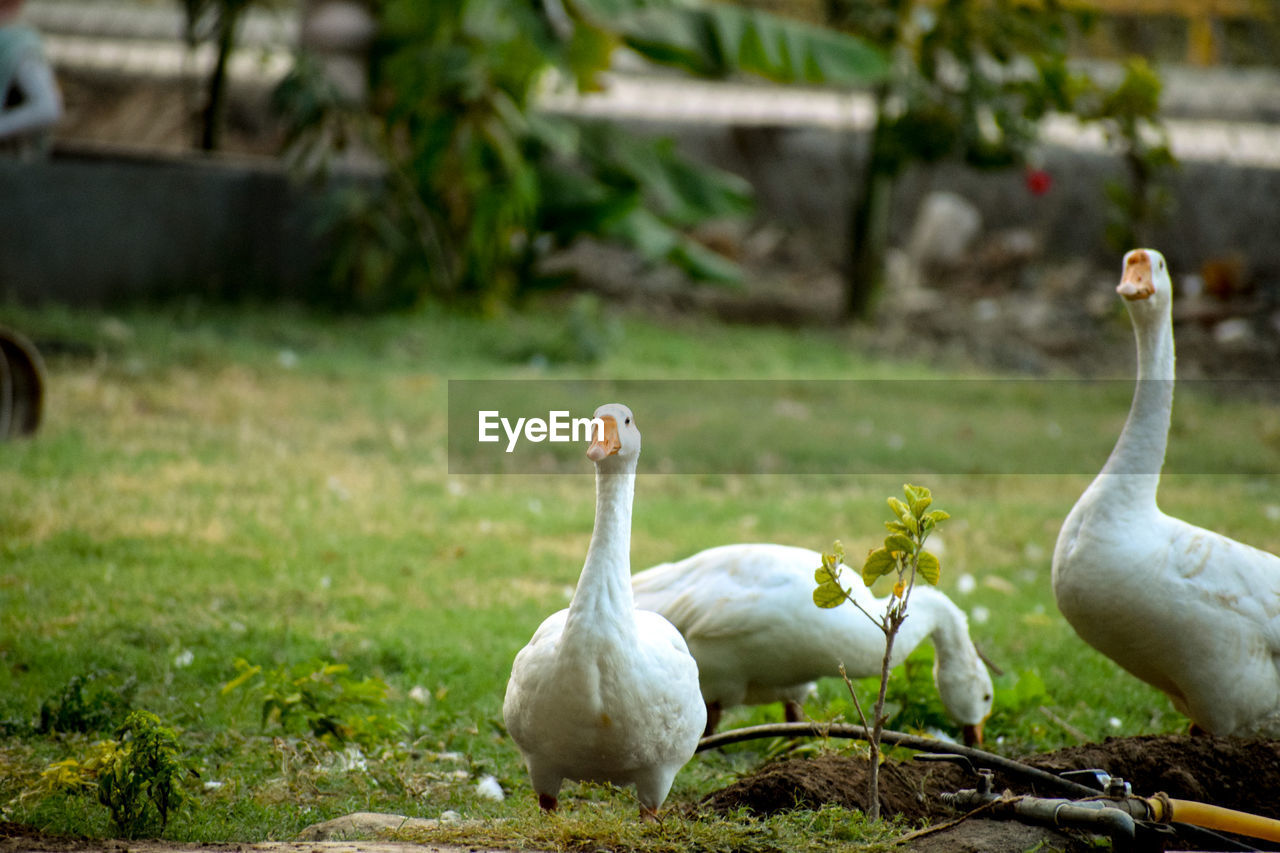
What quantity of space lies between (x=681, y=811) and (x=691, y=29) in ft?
28.6

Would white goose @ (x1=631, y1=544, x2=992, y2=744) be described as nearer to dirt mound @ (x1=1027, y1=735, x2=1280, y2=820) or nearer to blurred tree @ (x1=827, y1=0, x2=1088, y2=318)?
dirt mound @ (x1=1027, y1=735, x2=1280, y2=820)

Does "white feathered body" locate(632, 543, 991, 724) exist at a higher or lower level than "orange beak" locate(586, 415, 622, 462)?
lower

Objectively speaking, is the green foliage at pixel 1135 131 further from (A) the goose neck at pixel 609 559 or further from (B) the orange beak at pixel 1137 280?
(A) the goose neck at pixel 609 559

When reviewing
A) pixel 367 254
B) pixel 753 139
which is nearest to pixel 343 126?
pixel 367 254

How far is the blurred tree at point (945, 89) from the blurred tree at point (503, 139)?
1.63 feet

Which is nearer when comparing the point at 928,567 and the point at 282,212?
the point at 928,567

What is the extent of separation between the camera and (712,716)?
4.03m

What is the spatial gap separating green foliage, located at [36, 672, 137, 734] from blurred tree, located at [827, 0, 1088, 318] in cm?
756

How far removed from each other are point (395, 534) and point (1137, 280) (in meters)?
3.45

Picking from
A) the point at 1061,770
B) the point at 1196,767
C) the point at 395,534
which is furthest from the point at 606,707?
the point at 395,534

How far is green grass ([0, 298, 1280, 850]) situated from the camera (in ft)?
11.6

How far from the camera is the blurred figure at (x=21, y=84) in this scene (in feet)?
28.8

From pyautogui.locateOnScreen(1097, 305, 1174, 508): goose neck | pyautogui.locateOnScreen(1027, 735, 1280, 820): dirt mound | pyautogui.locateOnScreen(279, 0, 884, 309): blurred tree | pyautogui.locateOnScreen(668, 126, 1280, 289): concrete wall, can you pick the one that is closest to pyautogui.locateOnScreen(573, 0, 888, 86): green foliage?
pyautogui.locateOnScreen(279, 0, 884, 309): blurred tree

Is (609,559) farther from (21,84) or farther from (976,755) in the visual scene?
(21,84)
